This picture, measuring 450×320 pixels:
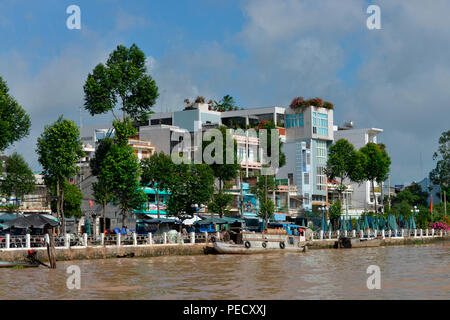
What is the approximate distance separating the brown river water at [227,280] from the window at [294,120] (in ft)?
151

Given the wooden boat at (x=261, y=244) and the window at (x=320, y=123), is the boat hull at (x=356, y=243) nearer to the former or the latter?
the wooden boat at (x=261, y=244)

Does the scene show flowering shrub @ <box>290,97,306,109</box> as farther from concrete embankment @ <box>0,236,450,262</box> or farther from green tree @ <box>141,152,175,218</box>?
concrete embankment @ <box>0,236,450,262</box>

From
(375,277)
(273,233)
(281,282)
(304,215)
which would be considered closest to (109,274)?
(281,282)

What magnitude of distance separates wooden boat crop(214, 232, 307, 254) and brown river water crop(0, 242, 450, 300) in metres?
6.58

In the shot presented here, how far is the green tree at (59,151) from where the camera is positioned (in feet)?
134

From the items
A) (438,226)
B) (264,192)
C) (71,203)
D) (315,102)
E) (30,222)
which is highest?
(315,102)

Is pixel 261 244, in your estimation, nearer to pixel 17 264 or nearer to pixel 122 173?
pixel 122 173

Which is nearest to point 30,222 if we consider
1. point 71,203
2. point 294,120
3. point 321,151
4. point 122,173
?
point 122,173

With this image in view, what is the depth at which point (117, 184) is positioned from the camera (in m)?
44.1

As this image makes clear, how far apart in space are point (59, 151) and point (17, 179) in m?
13.6

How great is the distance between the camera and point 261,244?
4456 centimetres

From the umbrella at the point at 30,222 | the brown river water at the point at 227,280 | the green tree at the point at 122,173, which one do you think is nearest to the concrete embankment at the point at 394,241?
the green tree at the point at 122,173

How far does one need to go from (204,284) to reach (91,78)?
2615 centimetres
